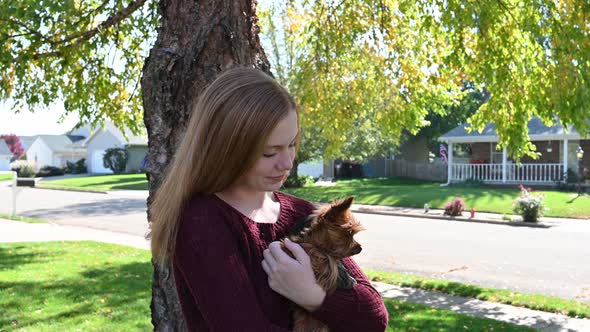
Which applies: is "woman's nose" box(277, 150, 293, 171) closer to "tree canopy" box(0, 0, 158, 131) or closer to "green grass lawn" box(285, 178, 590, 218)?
"tree canopy" box(0, 0, 158, 131)

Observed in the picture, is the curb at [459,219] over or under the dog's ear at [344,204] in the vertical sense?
under

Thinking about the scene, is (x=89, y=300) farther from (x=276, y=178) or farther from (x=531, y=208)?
(x=531, y=208)

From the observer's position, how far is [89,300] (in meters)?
7.23

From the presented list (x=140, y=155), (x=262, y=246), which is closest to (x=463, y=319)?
(x=262, y=246)

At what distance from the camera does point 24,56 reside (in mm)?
7199

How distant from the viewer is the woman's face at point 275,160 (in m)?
1.60

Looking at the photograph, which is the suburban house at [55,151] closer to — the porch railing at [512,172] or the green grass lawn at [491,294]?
the porch railing at [512,172]

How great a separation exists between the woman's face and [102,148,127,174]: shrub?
55955mm

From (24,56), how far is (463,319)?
21.8 ft

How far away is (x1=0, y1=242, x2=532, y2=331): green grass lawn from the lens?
20.4 ft

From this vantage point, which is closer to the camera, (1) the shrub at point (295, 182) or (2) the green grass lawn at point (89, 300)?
(2) the green grass lawn at point (89, 300)

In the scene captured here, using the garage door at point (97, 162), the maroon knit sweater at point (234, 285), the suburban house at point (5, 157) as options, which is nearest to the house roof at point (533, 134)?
the maroon knit sweater at point (234, 285)

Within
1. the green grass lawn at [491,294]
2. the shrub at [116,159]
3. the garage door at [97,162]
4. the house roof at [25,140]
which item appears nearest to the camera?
the green grass lawn at [491,294]

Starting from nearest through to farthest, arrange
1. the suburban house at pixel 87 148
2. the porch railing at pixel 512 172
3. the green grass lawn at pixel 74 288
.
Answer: the green grass lawn at pixel 74 288, the porch railing at pixel 512 172, the suburban house at pixel 87 148
